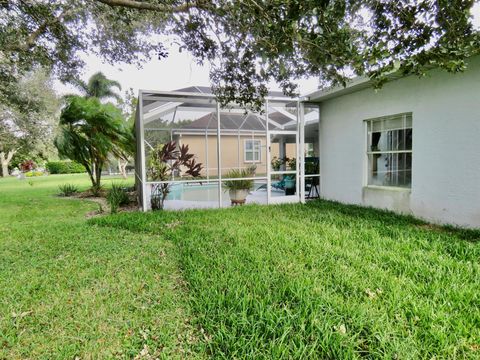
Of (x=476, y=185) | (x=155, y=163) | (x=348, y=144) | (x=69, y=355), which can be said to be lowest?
(x=69, y=355)

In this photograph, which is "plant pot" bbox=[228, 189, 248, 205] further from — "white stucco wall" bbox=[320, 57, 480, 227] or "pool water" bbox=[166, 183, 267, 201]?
"white stucco wall" bbox=[320, 57, 480, 227]

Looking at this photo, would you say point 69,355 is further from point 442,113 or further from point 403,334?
point 442,113

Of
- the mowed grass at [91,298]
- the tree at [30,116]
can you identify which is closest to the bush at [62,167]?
the tree at [30,116]

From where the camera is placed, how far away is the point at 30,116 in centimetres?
951

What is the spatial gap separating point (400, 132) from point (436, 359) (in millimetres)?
5847

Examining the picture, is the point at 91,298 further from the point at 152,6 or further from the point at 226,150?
the point at 226,150

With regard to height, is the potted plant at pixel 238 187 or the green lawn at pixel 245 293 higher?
the potted plant at pixel 238 187

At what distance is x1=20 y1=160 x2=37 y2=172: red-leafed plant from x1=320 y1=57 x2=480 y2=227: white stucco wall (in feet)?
115

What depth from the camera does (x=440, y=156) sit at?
18.2ft

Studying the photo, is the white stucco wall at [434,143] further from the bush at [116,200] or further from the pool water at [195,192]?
the bush at [116,200]

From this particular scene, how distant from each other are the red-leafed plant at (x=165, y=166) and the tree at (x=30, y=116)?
5.16 m

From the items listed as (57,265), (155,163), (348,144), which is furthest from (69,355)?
(348,144)

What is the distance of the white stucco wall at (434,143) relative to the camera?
16.5 feet

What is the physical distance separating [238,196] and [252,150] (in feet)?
19.5
